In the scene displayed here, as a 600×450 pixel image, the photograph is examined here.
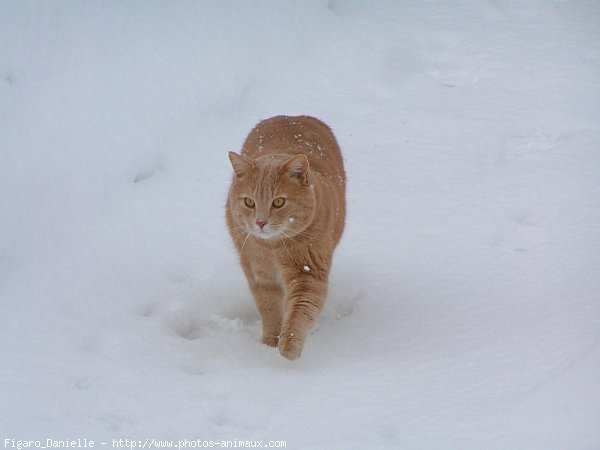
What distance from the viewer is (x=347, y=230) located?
5641 millimetres

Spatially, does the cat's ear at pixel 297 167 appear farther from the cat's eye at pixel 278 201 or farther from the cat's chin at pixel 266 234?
the cat's chin at pixel 266 234

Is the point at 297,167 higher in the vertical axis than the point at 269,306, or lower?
higher

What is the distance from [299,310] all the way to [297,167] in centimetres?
77

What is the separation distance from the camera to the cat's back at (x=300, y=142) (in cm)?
489

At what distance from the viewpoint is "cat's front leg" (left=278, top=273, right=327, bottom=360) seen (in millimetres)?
4035

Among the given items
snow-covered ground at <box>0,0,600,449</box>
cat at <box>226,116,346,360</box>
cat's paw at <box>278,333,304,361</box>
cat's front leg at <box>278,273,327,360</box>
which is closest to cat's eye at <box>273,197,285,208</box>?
cat at <box>226,116,346,360</box>

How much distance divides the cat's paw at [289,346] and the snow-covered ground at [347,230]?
92mm

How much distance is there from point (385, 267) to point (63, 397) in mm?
2327

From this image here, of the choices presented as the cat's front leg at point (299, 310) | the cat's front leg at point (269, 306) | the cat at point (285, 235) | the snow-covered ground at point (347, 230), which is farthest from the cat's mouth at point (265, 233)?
the snow-covered ground at point (347, 230)

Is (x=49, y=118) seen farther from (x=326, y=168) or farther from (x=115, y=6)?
(x=326, y=168)

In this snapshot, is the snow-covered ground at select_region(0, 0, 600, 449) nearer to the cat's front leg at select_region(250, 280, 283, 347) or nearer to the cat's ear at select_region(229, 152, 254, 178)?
the cat's front leg at select_region(250, 280, 283, 347)

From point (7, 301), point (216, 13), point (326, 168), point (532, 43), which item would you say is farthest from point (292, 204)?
point (532, 43)

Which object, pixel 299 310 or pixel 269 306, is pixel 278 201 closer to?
pixel 299 310

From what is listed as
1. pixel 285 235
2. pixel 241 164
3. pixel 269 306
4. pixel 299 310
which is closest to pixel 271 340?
pixel 269 306
